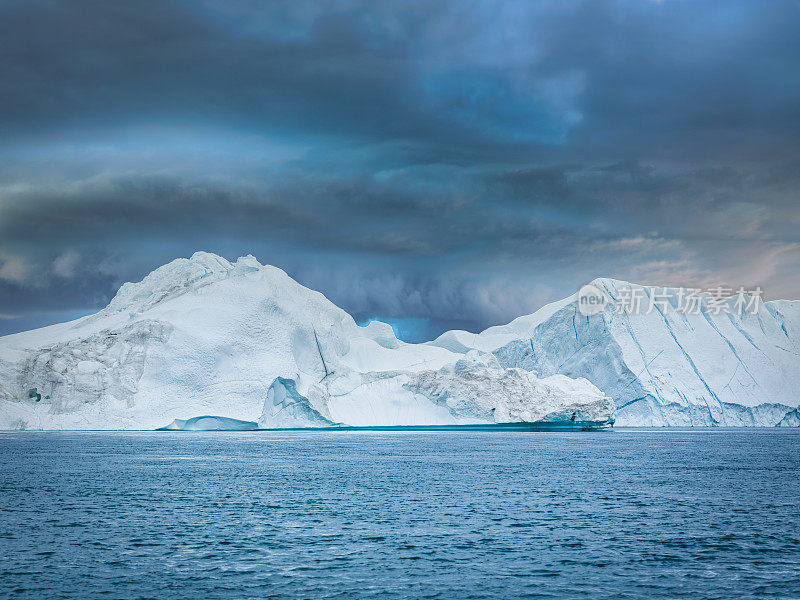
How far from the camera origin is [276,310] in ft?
308

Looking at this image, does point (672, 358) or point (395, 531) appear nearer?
point (395, 531)

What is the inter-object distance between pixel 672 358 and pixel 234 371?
7156 cm

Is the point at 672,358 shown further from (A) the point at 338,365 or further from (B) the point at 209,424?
(B) the point at 209,424

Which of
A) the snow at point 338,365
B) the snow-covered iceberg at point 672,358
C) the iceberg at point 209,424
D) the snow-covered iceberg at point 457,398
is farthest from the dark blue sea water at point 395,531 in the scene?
the snow-covered iceberg at point 672,358

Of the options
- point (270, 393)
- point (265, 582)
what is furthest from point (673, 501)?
point (270, 393)

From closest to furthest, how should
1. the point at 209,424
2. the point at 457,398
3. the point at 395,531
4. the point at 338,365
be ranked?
the point at 395,531, the point at 209,424, the point at 457,398, the point at 338,365

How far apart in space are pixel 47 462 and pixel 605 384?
89199 mm

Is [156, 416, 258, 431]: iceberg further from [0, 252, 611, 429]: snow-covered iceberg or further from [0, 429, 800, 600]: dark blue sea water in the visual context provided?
[0, 429, 800, 600]: dark blue sea water

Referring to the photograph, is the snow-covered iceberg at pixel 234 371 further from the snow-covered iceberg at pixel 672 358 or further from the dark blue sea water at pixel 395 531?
the dark blue sea water at pixel 395 531

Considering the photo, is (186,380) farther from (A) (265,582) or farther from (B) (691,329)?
(B) (691,329)

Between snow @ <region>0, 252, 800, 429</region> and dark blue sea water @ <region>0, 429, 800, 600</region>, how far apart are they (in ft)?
129

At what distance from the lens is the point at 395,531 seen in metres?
24.1

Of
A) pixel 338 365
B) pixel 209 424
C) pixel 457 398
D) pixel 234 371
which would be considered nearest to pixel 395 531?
pixel 234 371

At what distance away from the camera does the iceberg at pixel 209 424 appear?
85.4 metres
